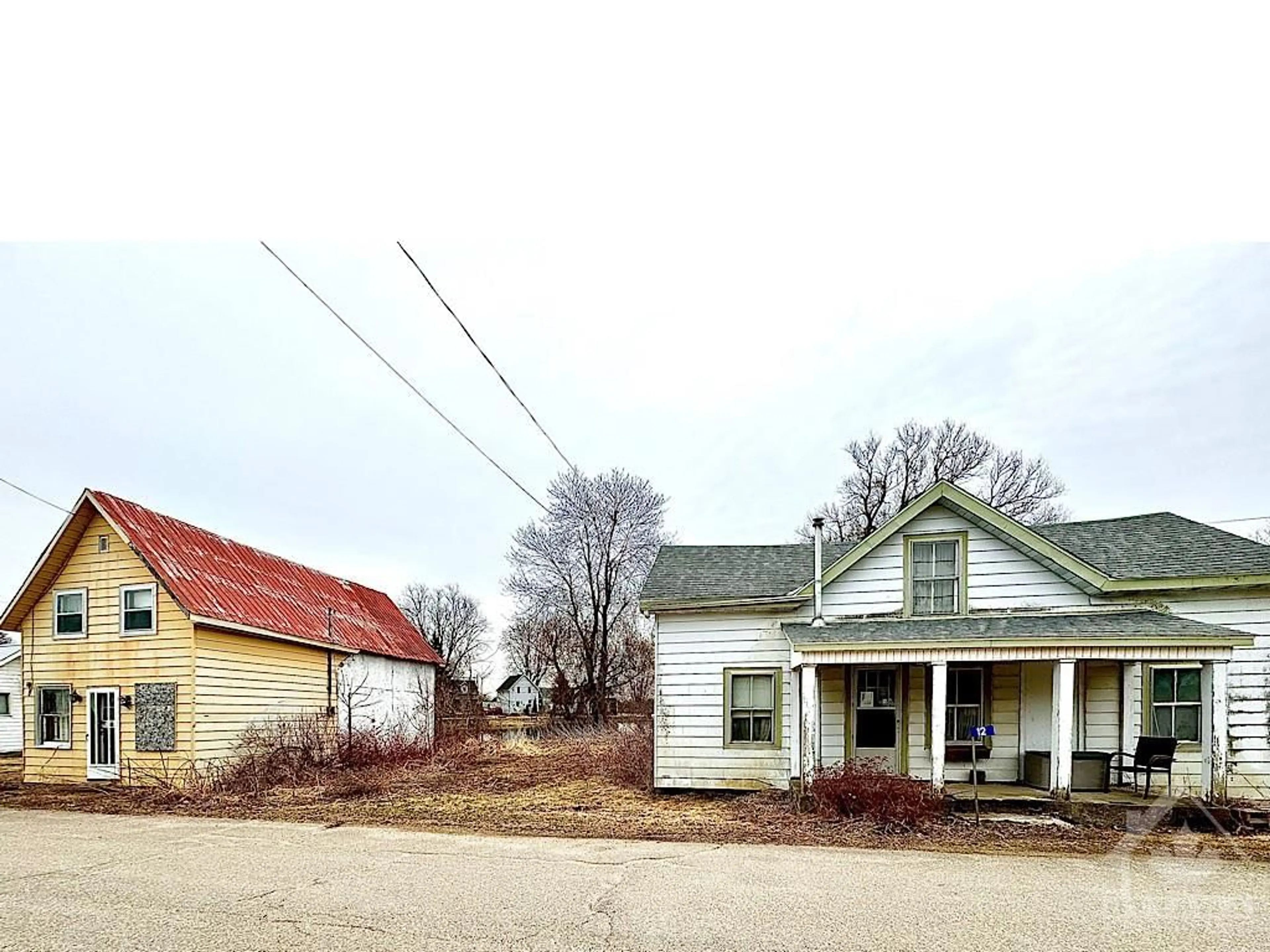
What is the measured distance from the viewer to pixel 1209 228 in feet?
16.1

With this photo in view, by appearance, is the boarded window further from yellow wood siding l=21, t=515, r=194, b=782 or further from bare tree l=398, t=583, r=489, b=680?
bare tree l=398, t=583, r=489, b=680

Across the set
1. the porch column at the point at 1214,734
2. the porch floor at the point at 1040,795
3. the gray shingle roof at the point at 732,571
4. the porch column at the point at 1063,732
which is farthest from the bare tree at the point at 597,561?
the porch column at the point at 1214,734

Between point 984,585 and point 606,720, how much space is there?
25049 millimetres

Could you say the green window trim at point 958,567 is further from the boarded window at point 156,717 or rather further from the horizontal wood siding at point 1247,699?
the boarded window at point 156,717

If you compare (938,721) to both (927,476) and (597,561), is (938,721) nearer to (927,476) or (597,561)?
(927,476)

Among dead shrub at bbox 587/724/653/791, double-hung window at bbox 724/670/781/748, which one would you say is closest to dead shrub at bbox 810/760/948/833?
double-hung window at bbox 724/670/781/748

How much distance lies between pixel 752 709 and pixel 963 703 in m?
3.12

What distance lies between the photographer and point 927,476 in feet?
112

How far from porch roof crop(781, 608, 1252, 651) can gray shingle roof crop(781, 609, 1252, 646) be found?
0.04 ft

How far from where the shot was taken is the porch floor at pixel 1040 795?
11203mm

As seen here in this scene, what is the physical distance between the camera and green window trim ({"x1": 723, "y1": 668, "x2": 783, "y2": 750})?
13844 mm

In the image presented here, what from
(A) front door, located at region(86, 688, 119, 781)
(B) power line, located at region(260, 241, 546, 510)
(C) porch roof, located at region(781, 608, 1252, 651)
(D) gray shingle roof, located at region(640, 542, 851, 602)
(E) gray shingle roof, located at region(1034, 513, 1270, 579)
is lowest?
(A) front door, located at region(86, 688, 119, 781)

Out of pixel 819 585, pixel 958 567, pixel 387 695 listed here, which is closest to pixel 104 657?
pixel 387 695

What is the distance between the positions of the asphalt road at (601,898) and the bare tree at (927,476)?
74.8 ft
